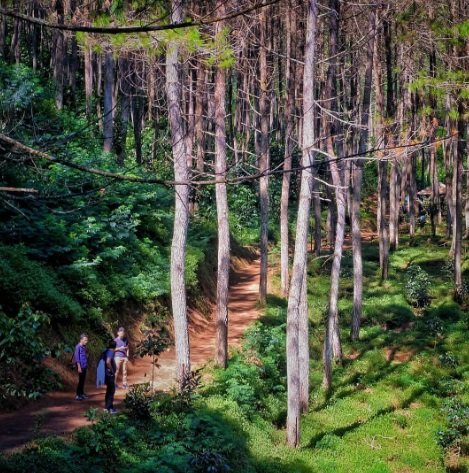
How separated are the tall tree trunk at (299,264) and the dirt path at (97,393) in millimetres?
3141

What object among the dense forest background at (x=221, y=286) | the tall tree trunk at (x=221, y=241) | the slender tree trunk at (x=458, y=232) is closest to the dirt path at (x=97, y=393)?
the dense forest background at (x=221, y=286)

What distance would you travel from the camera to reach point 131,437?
10.4m

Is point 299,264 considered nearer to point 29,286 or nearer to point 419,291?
point 29,286

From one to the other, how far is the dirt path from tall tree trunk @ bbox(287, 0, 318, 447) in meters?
3.14

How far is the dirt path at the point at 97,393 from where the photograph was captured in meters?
10.2

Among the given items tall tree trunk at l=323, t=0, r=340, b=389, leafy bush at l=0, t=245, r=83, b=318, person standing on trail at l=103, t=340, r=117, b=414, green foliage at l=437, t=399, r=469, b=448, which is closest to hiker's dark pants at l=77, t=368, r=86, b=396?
person standing on trail at l=103, t=340, r=117, b=414

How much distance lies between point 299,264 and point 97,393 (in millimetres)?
5206

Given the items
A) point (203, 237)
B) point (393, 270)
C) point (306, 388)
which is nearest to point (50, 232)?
point (306, 388)

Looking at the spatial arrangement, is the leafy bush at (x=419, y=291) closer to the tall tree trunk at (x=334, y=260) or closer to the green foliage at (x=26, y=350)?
the tall tree trunk at (x=334, y=260)

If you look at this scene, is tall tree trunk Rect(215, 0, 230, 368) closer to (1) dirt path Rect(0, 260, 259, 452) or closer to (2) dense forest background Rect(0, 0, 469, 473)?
(2) dense forest background Rect(0, 0, 469, 473)

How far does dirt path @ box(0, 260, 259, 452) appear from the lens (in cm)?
1016

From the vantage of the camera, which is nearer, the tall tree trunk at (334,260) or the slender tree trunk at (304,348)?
the slender tree trunk at (304,348)

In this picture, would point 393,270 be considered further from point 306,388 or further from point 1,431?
point 1,431

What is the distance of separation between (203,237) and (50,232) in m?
12.1
